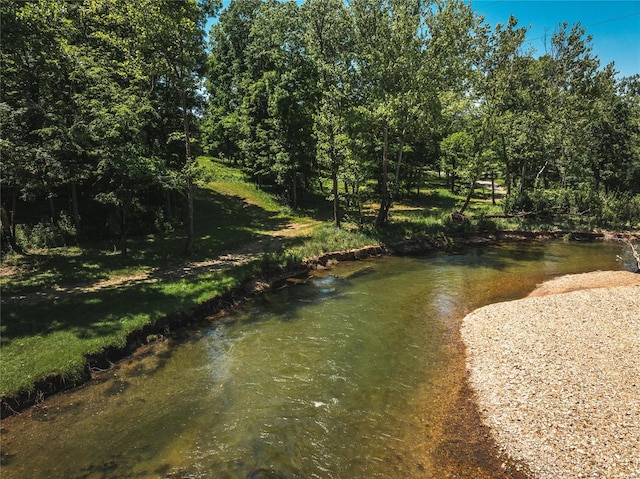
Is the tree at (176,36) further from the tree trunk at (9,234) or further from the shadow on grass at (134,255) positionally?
the tree trunk at (9,234)

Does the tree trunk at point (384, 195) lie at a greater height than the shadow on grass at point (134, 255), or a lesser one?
greater

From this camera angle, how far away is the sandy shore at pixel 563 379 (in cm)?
873

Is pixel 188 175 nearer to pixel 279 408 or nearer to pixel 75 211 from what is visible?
pixel 75 211

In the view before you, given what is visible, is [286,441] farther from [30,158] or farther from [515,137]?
[515,137]

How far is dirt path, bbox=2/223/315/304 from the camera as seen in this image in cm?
1596

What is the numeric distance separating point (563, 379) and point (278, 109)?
31.0 meters

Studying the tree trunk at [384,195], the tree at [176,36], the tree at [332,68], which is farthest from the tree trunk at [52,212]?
the tree trunk at [384,195]

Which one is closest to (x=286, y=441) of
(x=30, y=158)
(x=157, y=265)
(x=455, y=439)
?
(x=455, y=439)

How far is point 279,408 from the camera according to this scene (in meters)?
11.0

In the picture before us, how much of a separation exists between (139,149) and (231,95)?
36.0 meters

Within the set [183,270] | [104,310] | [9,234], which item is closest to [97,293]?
[104,310]

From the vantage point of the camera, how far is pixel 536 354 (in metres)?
13.0

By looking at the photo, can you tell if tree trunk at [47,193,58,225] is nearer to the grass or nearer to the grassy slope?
the grass

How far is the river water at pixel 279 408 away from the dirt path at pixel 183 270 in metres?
4.34
